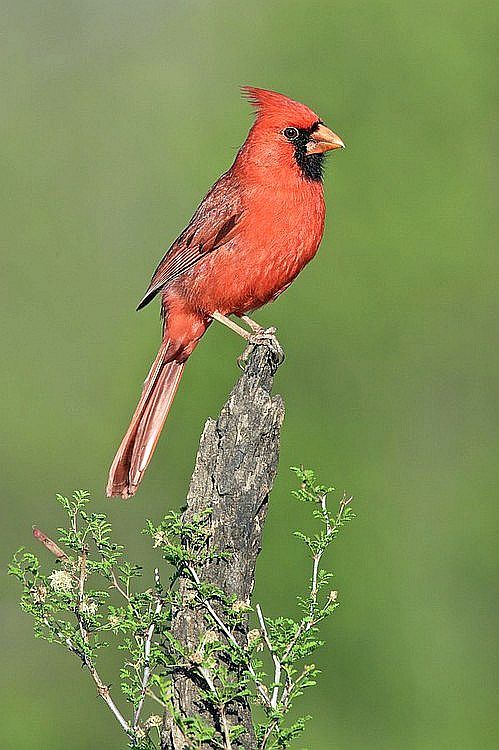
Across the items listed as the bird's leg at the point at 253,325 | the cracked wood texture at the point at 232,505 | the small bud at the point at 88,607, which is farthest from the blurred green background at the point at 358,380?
the small bud at the point at 88,607

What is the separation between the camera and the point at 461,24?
13578mm

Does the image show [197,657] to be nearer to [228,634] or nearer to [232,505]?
[228,634]

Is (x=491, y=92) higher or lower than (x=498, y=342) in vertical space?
higher

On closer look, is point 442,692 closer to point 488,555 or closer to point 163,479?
point 488,555

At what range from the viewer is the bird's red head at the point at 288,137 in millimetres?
4516

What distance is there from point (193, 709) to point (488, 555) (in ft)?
32.2

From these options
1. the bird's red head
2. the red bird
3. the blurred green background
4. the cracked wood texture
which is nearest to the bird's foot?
the red bird

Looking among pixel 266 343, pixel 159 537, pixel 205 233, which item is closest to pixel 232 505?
pixel 159 537

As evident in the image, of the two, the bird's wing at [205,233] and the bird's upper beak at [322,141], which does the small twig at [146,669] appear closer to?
the bird's wing at [205,233]

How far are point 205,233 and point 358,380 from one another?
7722mm

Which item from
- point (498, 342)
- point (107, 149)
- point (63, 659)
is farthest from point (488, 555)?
point (107, 149)

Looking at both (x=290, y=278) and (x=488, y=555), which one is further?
(x=488, y=555)

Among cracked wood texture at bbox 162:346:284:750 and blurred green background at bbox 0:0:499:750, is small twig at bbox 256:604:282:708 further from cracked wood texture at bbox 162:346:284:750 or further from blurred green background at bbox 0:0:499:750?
blurred green background at bbox 0:0:499:750

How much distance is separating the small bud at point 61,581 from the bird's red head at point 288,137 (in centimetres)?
218
